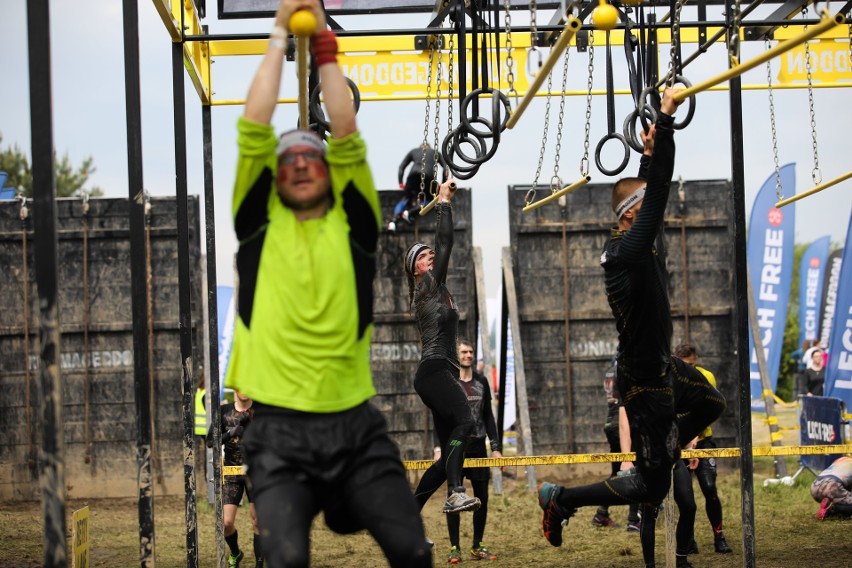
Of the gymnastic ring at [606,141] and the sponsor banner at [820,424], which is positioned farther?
the sponsor banner at [820,424]

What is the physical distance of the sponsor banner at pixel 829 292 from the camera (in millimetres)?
22062

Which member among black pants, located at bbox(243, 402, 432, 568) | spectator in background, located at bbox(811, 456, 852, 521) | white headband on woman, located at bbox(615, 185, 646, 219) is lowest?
spectator in background, located at bbox(811, 456, 852, 521)

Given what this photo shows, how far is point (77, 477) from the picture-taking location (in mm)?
14336

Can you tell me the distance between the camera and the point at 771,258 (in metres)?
19.1

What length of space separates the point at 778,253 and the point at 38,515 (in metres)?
12.6

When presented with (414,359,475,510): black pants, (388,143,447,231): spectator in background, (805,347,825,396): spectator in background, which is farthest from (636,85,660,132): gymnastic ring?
(805,347,825,396): spectator in background

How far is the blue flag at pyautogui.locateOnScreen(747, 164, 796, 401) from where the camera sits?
744 inches

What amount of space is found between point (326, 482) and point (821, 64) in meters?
7.55

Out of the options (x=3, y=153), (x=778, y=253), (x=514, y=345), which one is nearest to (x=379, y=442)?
(x=514, y=345)

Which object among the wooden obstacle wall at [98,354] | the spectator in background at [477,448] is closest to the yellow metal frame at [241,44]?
the spectator in background at [477,448]

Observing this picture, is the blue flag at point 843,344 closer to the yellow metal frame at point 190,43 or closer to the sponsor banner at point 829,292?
the sponsor banner at point 829,292

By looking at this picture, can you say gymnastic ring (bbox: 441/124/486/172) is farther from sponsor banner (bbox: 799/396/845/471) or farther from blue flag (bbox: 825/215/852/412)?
blue flag (bbox: 825/215/852/412)

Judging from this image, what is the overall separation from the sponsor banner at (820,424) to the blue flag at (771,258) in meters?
4.50

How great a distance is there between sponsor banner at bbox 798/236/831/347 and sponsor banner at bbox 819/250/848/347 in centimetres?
179
